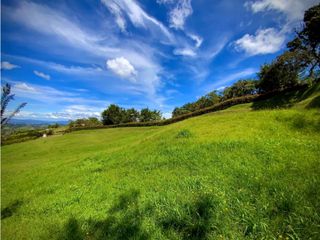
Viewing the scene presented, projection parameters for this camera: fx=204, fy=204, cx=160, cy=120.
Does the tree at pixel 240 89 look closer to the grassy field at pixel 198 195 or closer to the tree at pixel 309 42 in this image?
the tree at pixel 309 42

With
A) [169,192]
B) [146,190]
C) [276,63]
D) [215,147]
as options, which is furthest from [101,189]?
[276,63]

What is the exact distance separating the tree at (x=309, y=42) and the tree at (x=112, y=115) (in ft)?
225

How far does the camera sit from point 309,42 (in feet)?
101

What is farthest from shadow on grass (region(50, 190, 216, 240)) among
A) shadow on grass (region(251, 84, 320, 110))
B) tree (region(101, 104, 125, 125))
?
tree (region(101, 104, 125, 125))

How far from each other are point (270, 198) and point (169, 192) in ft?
9.99

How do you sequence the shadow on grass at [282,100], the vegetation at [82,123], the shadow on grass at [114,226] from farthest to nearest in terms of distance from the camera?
the vegetation at [82,123] < the shadow on grass at [282,100] < the shadow on grass at [114,226]

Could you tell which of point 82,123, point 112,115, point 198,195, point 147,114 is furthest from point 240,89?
point 198,195

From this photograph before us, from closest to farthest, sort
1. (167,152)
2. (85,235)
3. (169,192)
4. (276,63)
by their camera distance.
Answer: (85,235), (169,192), (167,152), (276,63)

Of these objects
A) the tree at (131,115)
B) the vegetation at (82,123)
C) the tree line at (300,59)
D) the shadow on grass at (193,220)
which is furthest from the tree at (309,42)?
the tree at (131,115)

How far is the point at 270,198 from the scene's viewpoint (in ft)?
18.1

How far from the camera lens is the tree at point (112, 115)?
88.2 m

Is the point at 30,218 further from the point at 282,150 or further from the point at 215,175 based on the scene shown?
the point at 282,150

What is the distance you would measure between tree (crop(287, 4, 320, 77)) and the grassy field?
827 inches

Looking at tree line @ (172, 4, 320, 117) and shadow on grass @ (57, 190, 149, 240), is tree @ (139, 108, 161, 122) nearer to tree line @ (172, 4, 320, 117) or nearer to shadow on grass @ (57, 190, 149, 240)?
tree line @ (172, 4, 320, 117)
